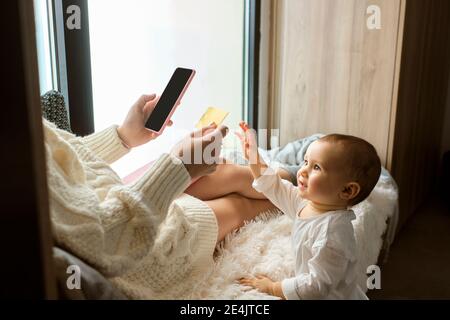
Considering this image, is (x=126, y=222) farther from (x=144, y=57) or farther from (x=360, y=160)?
(x=144, y=57)

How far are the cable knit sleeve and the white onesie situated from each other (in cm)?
50

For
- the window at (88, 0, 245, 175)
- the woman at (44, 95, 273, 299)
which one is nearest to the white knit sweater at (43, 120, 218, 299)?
the woman at (44, 95, 273, 299)

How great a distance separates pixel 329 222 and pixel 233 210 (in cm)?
36

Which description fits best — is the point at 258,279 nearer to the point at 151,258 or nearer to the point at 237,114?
the point at 151,258

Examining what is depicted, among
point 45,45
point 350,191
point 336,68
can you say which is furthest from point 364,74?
point 45,45

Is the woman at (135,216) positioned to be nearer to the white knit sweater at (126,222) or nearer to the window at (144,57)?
the white knit sweater at (126,222)

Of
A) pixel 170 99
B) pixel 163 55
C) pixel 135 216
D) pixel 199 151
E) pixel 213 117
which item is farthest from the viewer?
pixel 163 55

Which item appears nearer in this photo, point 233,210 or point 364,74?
point 233,210

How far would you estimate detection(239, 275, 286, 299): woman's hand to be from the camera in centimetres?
110

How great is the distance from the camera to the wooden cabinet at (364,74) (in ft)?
5.91

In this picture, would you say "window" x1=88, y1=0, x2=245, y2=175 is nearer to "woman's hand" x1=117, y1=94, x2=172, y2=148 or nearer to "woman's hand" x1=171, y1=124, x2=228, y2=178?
"woman's hand" x1=117, y1=94, x2=172, y2=148

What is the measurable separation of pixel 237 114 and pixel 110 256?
152 cm

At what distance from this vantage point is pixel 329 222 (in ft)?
3.58

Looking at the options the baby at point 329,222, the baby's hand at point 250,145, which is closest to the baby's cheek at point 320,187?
the baby at point 329,222
